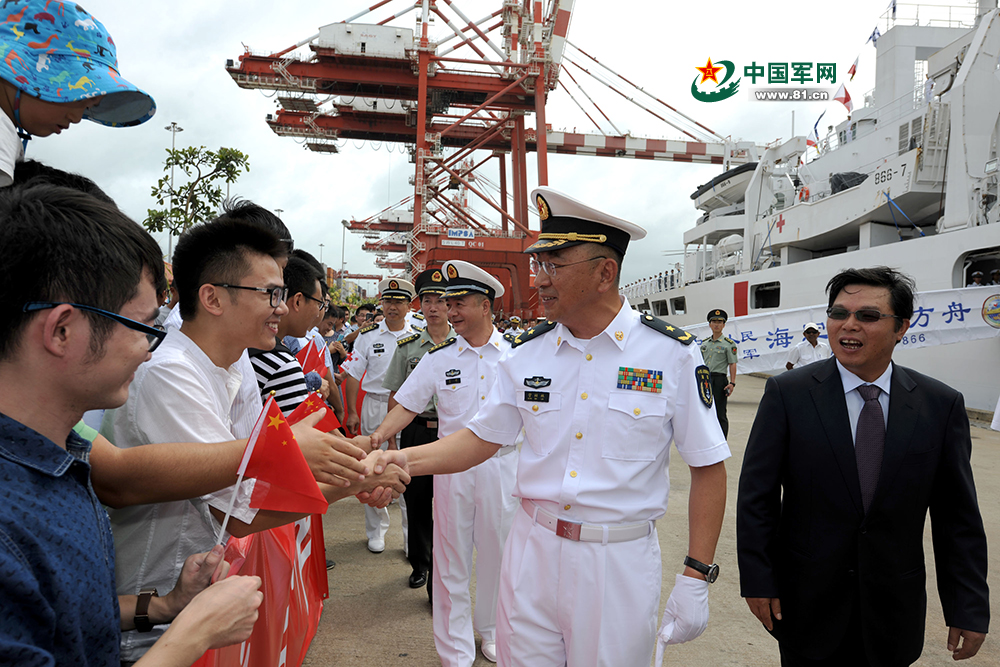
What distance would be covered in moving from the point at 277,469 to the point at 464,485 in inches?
78.1

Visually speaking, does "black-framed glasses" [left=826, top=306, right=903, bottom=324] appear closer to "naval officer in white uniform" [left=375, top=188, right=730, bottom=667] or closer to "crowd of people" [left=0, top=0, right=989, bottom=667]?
"crowd of people" [left=0, top=0, right=989, bottom=667]

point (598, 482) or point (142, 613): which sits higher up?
point (598, 482)

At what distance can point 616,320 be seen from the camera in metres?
2.06

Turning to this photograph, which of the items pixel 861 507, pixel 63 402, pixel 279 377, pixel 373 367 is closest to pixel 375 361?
pixel 373 367

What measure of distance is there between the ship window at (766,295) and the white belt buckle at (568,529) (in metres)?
17.2

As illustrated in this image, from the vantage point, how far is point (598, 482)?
192 cm

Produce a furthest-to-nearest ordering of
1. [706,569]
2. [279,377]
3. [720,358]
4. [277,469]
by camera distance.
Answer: [720,358]
[279,377]
[706,569]
[277,469]

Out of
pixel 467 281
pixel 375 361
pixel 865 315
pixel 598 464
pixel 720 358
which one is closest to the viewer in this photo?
pixel 598 464

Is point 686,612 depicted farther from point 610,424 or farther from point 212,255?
point 212,255

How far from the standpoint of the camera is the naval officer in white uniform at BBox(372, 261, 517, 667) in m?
3.09

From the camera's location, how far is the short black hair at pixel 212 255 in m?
1.78

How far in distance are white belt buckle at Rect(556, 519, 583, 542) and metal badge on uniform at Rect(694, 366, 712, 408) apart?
0.58 m

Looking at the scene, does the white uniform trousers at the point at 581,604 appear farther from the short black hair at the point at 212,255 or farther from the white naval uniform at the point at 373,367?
the white naval uniform at the point at 373,367

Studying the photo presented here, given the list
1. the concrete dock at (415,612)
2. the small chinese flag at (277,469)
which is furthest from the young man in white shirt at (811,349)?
the small chinese flag at (277,469)
